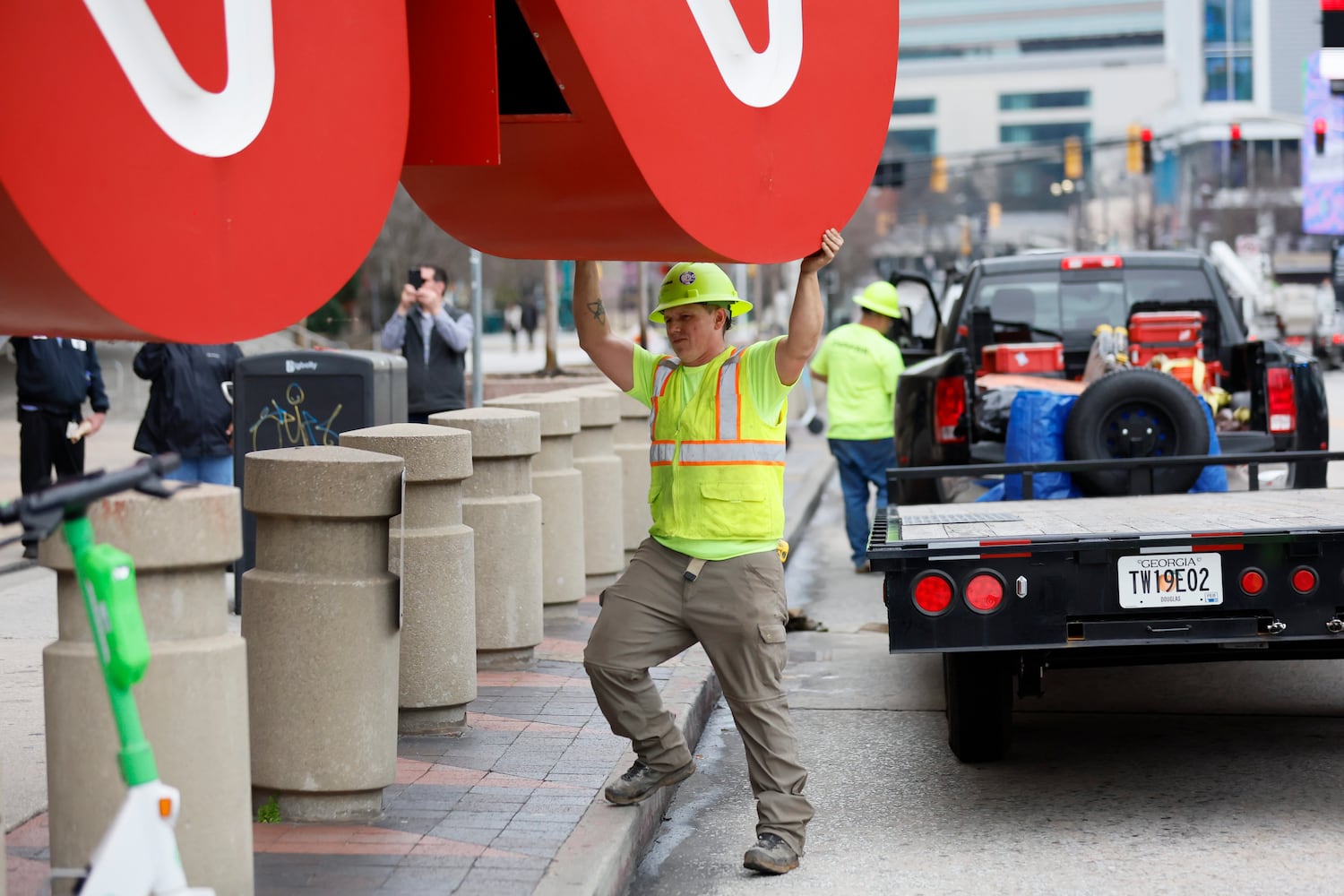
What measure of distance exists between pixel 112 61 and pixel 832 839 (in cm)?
381

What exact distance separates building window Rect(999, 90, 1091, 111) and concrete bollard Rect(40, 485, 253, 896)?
148652 mm

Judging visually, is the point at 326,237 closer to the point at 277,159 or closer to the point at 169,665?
the point at 277,159

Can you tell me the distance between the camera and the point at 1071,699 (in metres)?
8.32

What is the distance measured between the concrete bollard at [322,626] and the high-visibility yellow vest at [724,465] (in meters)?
0.93

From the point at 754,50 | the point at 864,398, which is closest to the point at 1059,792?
the point at 754,50

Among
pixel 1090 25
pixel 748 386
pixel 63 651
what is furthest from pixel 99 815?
pixel 1090 25

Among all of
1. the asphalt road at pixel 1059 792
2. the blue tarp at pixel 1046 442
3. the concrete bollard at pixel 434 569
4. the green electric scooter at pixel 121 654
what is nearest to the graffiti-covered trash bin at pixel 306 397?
the concrete bollard at pixel 434 569

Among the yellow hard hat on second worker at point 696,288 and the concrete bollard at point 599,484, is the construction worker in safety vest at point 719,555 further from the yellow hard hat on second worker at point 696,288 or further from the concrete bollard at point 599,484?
the concrete bollard at point 599,484

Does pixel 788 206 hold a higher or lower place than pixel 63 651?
higher

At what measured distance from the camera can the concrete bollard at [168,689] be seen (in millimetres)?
4387

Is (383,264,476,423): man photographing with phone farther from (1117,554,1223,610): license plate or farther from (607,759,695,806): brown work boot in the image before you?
Answer: (1117,554,1223,610): license plate

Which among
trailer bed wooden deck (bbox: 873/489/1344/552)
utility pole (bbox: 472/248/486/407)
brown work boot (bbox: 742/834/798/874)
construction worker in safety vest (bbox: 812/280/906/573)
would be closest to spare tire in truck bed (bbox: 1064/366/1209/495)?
trailer bed wooden deck (bbox: 873/489/1344/552)

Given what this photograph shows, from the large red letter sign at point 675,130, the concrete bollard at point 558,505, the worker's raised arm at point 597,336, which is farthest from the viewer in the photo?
the concrete bollard at point 558,505

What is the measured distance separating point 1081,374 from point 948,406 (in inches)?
70.1
